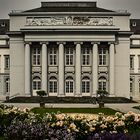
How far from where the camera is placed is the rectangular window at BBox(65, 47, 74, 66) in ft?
198

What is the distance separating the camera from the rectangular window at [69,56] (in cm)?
6044

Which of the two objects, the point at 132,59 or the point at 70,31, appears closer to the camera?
the point at 70,31

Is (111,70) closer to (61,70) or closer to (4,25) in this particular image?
(61,70)

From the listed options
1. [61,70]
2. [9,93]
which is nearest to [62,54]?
[61,70]

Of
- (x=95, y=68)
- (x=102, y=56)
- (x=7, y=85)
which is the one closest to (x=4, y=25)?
(x=7, y=85)

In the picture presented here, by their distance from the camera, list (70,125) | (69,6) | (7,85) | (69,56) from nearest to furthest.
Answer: (70,125) < (69,56) < (7,85) < (69,6)

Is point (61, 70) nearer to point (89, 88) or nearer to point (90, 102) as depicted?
point (89, 88)

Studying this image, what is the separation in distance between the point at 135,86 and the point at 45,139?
179 ft

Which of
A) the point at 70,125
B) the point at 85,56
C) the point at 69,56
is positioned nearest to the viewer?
the point at 70,125

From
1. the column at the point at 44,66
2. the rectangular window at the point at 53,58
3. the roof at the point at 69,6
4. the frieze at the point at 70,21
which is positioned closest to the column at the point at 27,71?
the column at the point at 44,66

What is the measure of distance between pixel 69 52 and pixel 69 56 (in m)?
0.49

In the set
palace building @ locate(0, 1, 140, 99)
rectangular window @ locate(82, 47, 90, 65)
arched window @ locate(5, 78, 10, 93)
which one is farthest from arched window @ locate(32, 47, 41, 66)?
arched window @ locate(5, 78, 10, 93)

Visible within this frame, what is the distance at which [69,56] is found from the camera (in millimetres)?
60438

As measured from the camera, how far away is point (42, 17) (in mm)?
60344
